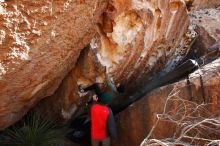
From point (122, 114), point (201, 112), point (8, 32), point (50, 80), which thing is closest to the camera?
point (8, 32)

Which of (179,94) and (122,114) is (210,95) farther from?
(122,114)

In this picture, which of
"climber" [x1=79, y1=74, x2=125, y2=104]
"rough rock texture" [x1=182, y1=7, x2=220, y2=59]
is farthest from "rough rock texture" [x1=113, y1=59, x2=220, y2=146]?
"rough rock texture" [x1=182, y1=7, x2=220, y2=59]

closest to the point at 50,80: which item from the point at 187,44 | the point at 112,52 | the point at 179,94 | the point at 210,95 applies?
the point at 112,52

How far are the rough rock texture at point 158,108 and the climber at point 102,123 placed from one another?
1.97 ft

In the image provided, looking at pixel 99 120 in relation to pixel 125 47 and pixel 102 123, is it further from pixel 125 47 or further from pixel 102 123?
pixel 125 47

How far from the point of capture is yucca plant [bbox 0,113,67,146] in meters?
7.89

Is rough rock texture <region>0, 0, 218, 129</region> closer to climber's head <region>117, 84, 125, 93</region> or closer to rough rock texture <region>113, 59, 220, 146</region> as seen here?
climber's head <region>117, 84, 125, 93</region>

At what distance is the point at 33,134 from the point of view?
7910 mm

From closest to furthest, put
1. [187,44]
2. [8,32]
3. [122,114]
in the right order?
[8,32] → [122,114] → [187,44]

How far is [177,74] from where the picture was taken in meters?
8.03

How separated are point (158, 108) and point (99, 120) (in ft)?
3.46

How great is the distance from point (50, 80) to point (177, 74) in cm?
250

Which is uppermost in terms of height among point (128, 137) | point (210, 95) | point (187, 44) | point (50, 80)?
point (187, 44)

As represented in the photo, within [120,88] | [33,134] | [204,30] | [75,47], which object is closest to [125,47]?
[120,88]
